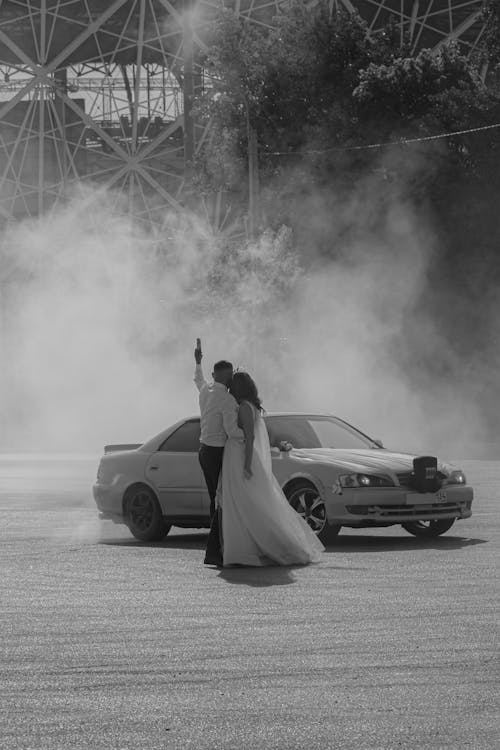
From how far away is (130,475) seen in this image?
52.8ft

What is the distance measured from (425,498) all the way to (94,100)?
236ft

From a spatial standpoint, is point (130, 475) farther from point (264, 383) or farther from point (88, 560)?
point (264, 383)

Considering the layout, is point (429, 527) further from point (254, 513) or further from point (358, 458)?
point (254, 513)

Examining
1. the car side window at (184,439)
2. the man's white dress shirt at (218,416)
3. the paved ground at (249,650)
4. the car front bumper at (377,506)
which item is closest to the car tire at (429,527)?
the car front bumper at (377,506)

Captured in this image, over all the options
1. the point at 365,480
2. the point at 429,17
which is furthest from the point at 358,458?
the point at 429,17

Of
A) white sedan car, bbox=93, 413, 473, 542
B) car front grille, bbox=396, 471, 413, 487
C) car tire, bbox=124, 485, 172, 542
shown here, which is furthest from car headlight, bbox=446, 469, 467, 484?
car tire, bbox=124, 485, 172, 542

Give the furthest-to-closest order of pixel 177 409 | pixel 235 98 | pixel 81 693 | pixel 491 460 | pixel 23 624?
pixel 235 98, pixel 177 409, pixel 491 460, pixel 23 624, pixel 81 693

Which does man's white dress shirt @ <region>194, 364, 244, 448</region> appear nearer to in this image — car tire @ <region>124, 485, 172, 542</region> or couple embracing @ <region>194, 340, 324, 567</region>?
couple embracing @ <region>194, 340, 324, 567</region>

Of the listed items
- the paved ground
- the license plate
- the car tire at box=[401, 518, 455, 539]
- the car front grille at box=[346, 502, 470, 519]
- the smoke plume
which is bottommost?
the paved ground

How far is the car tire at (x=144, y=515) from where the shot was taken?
623 inches

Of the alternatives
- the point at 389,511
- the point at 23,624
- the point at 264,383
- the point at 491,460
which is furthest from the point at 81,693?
the point at 264,383

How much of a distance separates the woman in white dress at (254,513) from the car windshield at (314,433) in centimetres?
210

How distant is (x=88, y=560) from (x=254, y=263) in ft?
108

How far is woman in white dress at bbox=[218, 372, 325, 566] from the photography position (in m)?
13.2
